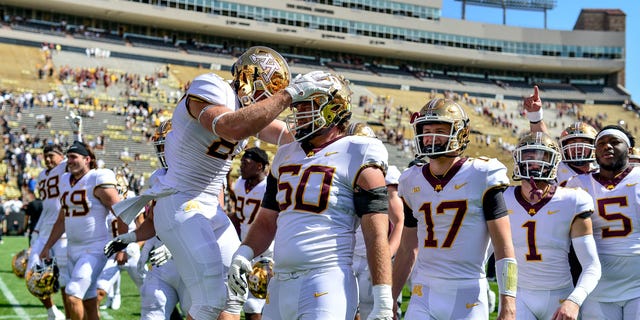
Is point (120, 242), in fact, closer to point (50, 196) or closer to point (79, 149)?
point (79, 149)

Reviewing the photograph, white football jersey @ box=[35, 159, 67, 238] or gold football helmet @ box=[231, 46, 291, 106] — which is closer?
gold football helmet @ box=[231, 46, 291, 106]

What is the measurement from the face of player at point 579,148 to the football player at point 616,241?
0.59 m

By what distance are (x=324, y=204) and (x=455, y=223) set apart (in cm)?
91

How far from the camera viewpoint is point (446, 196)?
3.95 meters

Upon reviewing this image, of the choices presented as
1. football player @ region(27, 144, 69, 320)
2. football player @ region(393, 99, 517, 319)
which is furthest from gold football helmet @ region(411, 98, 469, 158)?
football player @ region(27, 144, 69, 320)

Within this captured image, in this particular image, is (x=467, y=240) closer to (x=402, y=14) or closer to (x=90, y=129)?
(x=90, y=129)

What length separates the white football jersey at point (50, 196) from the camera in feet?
27.6

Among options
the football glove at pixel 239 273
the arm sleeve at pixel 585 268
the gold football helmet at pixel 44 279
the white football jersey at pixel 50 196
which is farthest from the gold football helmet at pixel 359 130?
the white football jersey at pixel 50 196

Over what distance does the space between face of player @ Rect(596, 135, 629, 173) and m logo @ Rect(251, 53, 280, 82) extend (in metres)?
2.52

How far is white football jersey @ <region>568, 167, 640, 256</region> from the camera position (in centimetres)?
500

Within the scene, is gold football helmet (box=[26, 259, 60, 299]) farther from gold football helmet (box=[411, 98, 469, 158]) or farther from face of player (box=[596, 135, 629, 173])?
face of player (box=[596, 135, 629, 173])

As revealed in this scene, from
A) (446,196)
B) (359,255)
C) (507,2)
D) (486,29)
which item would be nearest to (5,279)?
(359,255)

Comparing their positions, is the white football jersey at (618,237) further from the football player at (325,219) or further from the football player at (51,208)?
the football player at (51,208)

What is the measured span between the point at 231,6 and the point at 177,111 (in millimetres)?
51626
